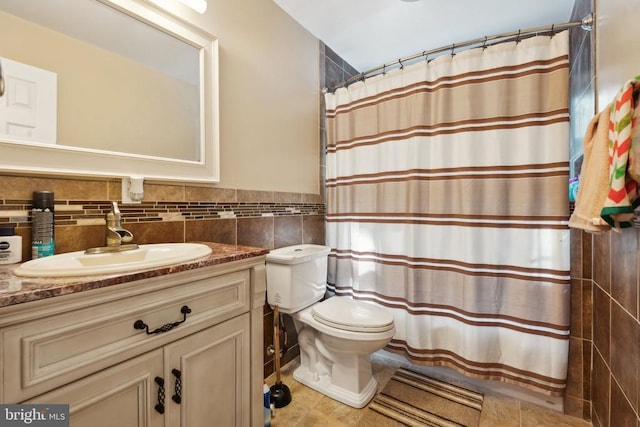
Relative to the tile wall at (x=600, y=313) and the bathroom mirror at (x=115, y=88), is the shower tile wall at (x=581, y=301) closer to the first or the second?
the tile wall at (x=600, y=313)

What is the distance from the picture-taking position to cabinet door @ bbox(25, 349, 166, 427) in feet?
2.09

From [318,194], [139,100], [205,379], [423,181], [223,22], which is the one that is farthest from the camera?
[318,194]

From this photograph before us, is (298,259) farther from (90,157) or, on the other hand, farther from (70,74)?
(70,74)

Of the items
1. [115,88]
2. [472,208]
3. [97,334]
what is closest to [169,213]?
[115,88]

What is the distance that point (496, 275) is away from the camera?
4.88 ft

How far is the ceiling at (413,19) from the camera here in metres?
1.69

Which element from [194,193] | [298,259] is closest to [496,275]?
[298,259]

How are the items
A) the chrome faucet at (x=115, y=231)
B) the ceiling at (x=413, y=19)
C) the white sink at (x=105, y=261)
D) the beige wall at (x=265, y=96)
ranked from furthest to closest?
the ceiling at (x=413, y=19), the beige wall at (x=265, y=96), the chrome faucet at (x=115, y=231), the white sink at (x=105, y=261)

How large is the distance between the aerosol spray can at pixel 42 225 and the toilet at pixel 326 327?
0.89 metres

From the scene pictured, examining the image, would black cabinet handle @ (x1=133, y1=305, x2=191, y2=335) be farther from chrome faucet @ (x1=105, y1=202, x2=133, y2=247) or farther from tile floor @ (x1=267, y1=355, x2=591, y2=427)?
tile floor @ (x1=267, y1=355, x2=591, y2=427)

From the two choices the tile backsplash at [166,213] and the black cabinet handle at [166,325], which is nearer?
the black cabinet handle at [166,325]

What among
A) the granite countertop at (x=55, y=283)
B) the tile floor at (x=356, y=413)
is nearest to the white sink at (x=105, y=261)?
the granite countertop at (x=55, y=283)

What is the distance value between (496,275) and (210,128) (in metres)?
1.67

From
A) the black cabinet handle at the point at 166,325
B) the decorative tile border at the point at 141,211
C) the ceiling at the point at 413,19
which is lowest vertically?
the black cabinet handle at the point at 166,325
